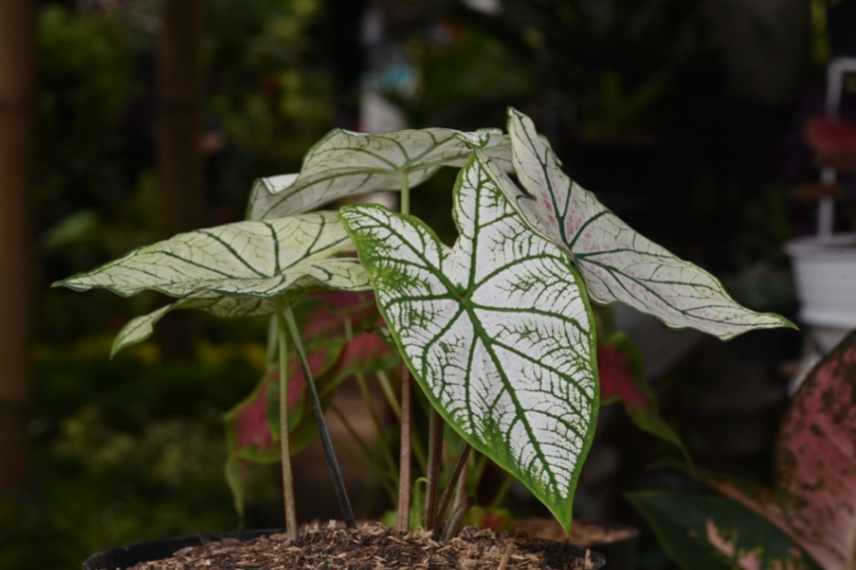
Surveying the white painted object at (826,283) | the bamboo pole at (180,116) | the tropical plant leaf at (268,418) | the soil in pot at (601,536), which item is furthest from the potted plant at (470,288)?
the bamboo pole at (180,116)

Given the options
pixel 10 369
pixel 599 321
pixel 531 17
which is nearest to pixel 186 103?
pixel 531 17

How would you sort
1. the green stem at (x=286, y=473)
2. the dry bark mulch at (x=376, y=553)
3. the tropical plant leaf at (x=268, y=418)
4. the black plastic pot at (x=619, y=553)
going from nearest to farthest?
the dry bark mulch at (x=376, y=553), the green stem at (x=286, y=473), the tropical plant leaf at (x=268, y=418), the black plastic pot at (x=619, y=553)

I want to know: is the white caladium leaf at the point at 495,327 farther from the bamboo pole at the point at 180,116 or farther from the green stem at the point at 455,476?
the bamboo pole at the point at 180,116

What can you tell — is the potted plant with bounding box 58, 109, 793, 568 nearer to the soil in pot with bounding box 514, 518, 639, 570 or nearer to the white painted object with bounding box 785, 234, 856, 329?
the soil in pot with bounding box 514, 518, 639, 570

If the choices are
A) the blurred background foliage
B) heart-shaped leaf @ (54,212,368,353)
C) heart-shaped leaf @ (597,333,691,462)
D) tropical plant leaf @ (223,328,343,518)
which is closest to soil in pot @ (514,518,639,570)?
heart-shaped leaf @ (597,333,691,462)

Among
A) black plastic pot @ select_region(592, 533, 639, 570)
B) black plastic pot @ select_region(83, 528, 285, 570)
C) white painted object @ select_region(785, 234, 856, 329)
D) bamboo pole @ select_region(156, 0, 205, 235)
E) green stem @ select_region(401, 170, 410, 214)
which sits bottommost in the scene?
black plastic pot @ select_region(592, 533, 639, 570)

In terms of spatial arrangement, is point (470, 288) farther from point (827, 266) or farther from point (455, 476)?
point (827, 266)

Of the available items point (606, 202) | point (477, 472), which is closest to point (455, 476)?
point (477, 472)
